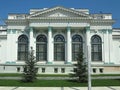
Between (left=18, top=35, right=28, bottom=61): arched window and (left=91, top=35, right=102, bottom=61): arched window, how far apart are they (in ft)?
54.8

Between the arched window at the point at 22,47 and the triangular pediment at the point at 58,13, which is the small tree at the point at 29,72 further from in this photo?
the arched window at the point at 22,47

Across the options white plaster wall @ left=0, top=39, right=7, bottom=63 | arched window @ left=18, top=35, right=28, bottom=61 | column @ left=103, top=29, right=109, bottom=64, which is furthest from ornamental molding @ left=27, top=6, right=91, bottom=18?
white plaster wall @ left=0, top=39, right=7, bottom=63

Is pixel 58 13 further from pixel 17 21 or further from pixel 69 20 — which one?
pixel 17 21

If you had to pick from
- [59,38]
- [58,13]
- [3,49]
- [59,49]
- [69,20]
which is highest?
[58,13]

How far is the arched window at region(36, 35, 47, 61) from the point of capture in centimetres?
6975

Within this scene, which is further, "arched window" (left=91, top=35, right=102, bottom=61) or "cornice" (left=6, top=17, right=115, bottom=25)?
"arched window" (left=91, top=35, right=102, bottom=61)

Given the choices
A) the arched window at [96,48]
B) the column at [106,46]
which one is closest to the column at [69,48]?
the arched window at [96,48]

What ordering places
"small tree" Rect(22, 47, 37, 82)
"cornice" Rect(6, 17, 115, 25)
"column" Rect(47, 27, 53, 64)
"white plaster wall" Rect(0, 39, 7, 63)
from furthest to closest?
"white plaster wall" Rect(0, 39, 7, 63) → "column" Rect(47, 27, 53, 64) → "cornice" Rect(6, 17, 115, 25) → "small tree" Rect(22, 47, 37, 82)

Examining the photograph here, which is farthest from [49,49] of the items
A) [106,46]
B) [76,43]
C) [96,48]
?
[106,46]

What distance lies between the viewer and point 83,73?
44656 mm

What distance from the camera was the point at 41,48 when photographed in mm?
70062

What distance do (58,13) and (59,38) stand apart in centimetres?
632

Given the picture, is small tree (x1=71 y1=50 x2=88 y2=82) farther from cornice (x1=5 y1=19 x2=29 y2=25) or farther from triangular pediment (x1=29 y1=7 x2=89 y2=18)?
cornice (x1=5 y1=19 x2=29 y2=25)

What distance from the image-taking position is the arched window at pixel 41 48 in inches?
2746
